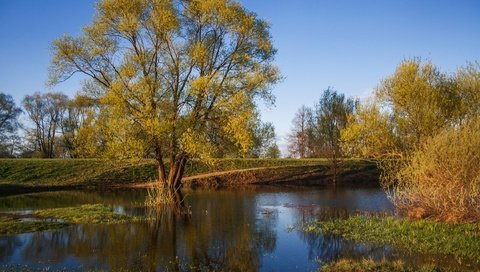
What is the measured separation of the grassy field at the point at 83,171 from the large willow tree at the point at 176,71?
18.1 m

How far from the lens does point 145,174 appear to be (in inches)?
2064

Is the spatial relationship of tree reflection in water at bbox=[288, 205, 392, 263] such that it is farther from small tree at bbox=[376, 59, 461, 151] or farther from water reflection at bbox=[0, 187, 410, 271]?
small tree at bbox=[376, 59, 461, 151]

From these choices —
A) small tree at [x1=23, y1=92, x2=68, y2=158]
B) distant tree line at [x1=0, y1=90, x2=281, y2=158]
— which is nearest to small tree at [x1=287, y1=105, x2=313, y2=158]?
distant tree line at [x1=0, y1=90, x2=281, y2=158]

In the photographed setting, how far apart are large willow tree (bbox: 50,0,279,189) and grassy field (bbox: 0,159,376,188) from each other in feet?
59.2

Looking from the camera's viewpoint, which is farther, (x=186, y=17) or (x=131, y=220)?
(x=186, y=17)

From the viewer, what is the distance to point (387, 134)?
27.8 m

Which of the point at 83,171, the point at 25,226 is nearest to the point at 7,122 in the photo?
the point at 83,171

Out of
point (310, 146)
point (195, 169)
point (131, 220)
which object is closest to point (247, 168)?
point (195, 169)

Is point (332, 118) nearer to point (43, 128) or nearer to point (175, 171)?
point (175, 171)

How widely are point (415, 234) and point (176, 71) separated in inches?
800

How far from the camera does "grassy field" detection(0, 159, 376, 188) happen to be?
153 ft

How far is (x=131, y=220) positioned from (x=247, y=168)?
33376 mm

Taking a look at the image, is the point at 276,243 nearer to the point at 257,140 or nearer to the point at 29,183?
the point at 257,140

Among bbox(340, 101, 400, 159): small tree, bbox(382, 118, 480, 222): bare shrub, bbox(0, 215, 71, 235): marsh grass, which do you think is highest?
bbox(340, 101, 400, 159): small tree
